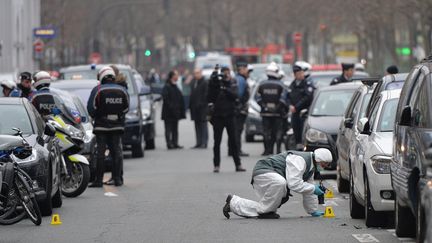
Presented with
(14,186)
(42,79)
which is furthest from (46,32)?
(14,186)

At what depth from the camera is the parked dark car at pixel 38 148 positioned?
14562mm

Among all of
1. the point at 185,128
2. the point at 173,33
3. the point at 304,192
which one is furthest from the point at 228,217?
the point at 173,33

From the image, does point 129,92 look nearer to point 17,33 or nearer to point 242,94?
point 242,94

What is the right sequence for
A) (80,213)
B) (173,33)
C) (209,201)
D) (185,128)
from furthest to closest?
(173,33) → (185,128) → (209,201) → (80,213)

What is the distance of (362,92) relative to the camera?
58.6 feet

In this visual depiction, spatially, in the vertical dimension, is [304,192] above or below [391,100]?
→ below

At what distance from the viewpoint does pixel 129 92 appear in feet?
89.1

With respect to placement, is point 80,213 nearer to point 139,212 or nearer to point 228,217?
point 139,212

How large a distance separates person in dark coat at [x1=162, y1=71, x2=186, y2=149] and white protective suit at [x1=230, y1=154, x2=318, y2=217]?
54.7 ft

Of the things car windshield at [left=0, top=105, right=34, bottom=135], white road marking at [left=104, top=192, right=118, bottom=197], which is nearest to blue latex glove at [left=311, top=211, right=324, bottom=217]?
car windshield at [left=0, top=105, right=34, bottom=135]

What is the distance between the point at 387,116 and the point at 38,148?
3879 millimetres

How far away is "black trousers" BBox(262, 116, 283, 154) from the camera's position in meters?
26.2

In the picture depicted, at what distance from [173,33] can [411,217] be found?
332 ft

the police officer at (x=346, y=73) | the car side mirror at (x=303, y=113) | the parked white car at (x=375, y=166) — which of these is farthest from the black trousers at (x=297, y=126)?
the parked white car at (x=375, y=166)
